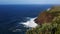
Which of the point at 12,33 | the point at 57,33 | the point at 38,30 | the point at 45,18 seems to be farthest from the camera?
the point at 45,18

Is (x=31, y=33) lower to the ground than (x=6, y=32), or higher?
higher

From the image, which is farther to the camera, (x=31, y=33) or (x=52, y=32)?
(x=31, y=33)

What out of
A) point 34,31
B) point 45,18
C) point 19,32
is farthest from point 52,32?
point 45,18

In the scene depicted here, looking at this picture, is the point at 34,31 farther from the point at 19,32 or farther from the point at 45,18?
the point at 45,18

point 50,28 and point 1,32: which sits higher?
point 50,28

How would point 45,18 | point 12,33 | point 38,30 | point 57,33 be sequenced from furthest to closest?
point 45,18
point 12,33
point 38,30
point 57,33

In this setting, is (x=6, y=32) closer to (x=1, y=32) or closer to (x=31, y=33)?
(x=1, y=32)

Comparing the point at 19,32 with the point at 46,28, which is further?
the point at 19,32

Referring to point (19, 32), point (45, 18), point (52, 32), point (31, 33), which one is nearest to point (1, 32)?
point (19, 32)
